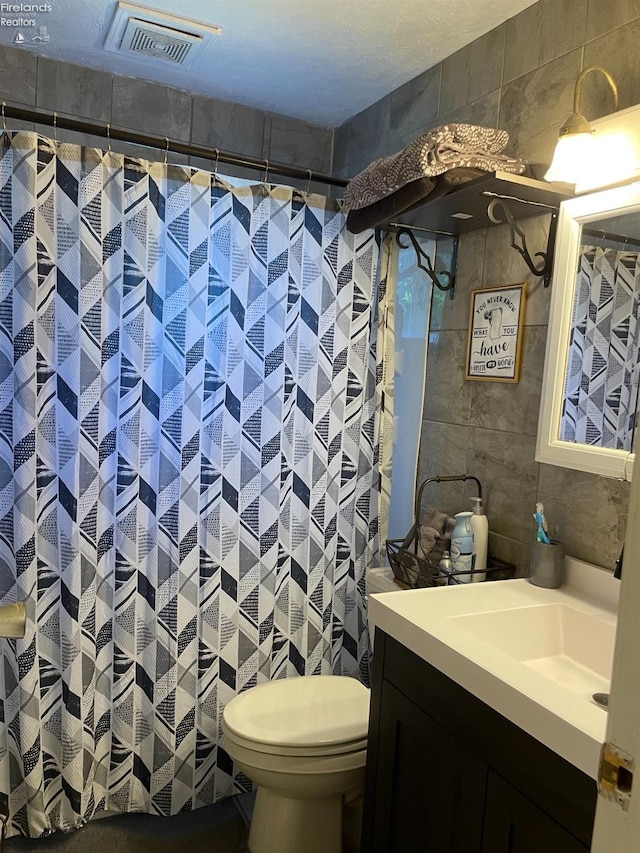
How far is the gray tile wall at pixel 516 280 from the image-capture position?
152 centimetres

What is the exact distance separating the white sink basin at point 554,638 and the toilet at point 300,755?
1.60ft

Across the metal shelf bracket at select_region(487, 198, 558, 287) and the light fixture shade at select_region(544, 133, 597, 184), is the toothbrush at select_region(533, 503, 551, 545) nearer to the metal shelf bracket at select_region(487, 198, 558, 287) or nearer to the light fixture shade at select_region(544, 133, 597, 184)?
the metal shelf bracket at select_region(487, 198, 558, 287)

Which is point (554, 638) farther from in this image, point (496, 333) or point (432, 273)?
point (432, 273)

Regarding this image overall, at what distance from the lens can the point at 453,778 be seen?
48.3 inches

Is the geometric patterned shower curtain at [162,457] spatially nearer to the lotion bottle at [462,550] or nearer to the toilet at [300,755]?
the toilet at [300,755]

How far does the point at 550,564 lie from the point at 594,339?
1.80 ft

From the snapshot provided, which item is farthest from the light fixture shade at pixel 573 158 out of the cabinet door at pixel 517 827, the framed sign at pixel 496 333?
the cabinet door at pixel 517 827

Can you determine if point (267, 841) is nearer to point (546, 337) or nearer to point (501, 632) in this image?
point (501, 632)

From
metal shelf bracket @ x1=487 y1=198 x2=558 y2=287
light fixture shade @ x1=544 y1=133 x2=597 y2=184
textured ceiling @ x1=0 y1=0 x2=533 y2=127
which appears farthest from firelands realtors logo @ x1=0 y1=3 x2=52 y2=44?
light fixture shade @ x1=544 y1=133 x2=597 y2=184

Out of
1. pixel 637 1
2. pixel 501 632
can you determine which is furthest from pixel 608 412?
pixel 637 1

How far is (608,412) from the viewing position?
1.47 metres

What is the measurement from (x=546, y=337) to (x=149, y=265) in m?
1.11

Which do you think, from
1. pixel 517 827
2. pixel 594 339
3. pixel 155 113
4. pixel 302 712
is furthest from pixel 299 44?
pixel 517 827

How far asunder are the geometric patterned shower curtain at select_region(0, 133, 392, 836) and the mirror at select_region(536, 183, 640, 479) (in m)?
0.71
